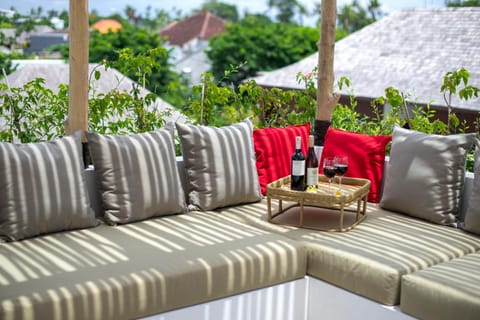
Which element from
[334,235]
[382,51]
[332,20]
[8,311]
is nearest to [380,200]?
[334,235]

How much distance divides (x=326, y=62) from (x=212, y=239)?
183 cm

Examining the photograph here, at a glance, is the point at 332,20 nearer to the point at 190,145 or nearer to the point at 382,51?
the point at 190,145

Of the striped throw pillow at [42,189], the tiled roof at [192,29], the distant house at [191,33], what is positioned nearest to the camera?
the striped throw pillow at [42,189]

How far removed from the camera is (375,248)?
3303 millimetres

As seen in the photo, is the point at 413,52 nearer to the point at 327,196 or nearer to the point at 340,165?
the point at 340,165

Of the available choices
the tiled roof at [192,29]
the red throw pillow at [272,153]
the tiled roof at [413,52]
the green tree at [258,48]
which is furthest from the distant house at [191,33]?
the red throw pillow at [272,153]

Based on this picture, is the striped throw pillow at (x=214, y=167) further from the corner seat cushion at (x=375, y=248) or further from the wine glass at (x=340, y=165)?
the wine glass at (x=340, y=165)

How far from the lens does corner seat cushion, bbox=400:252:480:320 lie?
2.75 m

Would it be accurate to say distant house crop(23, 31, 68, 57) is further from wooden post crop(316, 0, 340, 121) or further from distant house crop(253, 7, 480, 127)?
wooden post crop(316, 0, 340, 121)

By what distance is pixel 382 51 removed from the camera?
19.7m

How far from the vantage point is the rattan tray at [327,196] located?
358 cm

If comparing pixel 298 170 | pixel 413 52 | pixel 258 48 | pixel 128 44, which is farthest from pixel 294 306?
pixel 258 48

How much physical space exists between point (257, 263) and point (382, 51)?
17.4 metres

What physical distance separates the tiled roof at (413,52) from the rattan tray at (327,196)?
44.0 feet
